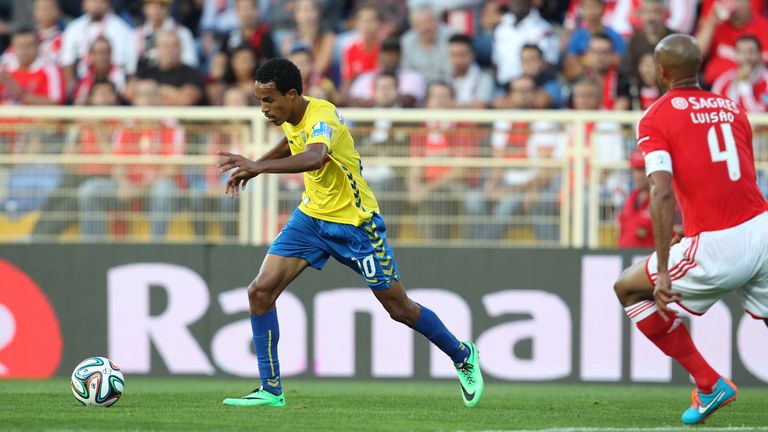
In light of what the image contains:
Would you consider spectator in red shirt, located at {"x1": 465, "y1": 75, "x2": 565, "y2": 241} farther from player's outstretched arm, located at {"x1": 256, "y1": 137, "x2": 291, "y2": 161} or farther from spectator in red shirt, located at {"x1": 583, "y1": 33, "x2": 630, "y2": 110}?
player's outstretched arm, located at {"x1": 256, "y1": 137, "x2": 291, "y2": 161}

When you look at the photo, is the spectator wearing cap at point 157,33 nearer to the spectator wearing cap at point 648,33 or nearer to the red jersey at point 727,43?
the spectator wearing cap at point 648,33

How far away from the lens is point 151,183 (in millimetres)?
12438

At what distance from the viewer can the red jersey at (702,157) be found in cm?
712

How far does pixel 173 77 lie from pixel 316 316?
11.7ft

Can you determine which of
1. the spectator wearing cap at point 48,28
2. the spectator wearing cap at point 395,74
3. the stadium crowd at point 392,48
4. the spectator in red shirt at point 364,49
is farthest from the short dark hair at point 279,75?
the spectator wearing cap at point 48,28

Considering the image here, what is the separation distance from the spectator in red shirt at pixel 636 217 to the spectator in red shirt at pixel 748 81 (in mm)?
1880

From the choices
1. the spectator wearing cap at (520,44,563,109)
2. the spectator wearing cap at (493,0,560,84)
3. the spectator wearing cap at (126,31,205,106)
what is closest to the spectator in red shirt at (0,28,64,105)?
the spectator wearing cap at (126,31,205,106)

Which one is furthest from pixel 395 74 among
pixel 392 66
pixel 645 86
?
pixel 645 86

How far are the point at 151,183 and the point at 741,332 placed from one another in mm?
5874

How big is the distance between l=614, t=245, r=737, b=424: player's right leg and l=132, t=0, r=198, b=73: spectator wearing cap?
28.4 feet

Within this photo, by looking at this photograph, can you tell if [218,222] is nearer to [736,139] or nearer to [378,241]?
[378,241]

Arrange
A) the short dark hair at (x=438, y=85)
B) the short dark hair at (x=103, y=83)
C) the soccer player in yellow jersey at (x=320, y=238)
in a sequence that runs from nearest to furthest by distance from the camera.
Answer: the soccer player in yellow jersey at (x=320, y=238), the short dark hair at (x=438, y=85), the short dark hair at (x=103, y=83)

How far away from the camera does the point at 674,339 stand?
7.54 metres

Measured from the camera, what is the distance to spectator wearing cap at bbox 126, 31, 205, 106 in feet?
46.1
